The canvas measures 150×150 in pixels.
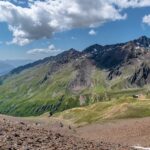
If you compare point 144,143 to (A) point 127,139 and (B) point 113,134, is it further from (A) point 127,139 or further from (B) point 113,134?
(B) point 113,134

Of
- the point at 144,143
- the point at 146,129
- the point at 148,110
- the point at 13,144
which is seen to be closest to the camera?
the point at 13,144

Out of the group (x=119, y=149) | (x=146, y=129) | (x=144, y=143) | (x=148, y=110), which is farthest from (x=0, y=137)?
(x=148, y=110)

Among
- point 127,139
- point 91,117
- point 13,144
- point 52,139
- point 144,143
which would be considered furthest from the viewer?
point 91,117

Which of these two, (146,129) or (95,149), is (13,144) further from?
(146,129)

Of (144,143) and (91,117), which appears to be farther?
(91,117)

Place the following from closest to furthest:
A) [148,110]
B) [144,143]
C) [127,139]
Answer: [144,143], [127,139], [148,110]

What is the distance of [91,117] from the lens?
193 m

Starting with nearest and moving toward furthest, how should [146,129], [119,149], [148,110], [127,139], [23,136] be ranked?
[23,136]
[119,149]
[127,139]
[146,129]
[148,110]

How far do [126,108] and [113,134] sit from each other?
86.9 meters

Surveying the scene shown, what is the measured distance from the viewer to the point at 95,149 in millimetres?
35312

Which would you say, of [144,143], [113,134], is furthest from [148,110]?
[144,143]

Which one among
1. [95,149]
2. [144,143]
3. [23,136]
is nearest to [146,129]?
[144,143]

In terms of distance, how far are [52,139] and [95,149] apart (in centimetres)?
384

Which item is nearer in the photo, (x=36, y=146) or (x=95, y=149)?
(x=36, y=146)
